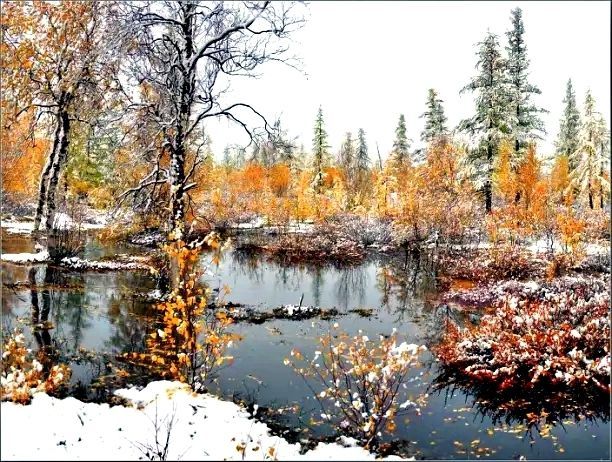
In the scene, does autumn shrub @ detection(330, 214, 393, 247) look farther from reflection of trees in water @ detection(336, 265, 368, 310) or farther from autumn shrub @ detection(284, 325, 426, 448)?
autumn shrub @ detection(284, 325, 426, 448)

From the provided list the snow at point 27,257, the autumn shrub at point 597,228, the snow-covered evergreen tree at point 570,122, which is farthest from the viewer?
the snow-covered evergreen tree at point 570,122

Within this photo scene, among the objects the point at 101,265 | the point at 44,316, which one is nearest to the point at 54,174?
the point at 101,265

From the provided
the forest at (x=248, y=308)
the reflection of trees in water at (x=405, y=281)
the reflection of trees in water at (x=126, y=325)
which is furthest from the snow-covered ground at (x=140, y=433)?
the reflection of trees in water at (x=405, y=281)

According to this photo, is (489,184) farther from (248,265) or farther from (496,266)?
(248,265)

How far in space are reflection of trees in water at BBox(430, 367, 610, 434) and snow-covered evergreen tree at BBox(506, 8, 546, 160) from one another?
2686 cm

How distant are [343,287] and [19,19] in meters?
14.4

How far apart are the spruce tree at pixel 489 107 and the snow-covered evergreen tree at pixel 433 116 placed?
6747 millimetres

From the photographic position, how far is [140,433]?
568 cm

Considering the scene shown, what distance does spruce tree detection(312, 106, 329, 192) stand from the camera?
171 feet

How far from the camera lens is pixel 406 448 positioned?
6.23 m

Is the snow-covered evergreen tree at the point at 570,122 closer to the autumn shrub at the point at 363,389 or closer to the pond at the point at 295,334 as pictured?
the pond at the point at 295,334

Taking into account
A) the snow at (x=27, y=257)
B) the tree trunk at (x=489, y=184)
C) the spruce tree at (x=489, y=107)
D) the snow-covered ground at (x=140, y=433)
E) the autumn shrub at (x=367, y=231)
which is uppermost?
the spruce tree at (x=489, y=107)

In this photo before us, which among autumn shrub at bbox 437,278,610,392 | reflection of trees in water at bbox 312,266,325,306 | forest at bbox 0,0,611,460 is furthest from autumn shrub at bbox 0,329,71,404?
reflection of trees in water at bbox 312,266,325,306

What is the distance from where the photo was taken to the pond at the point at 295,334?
6605 mm
